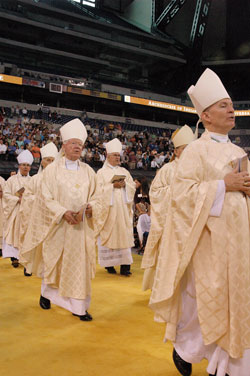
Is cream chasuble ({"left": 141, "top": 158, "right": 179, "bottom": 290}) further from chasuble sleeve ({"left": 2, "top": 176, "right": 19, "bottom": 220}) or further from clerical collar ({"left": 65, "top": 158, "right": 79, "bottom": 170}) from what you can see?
chasuble sleeve ({"left": 2, "top": 176, "right": 19, "bottom": 220})

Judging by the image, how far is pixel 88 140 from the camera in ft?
63.4

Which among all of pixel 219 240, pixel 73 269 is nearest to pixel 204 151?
pixel 219 240

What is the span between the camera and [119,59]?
3123cm

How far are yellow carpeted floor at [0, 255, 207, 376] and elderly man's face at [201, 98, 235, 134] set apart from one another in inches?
71.7

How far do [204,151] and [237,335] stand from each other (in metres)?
1.21

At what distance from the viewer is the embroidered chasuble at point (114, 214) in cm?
698

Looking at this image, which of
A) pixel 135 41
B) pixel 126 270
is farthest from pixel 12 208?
pixel 135 41

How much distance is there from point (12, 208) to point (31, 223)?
3.02 m

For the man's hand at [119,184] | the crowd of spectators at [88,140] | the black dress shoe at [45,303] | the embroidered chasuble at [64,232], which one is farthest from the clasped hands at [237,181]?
the crowd of spectators at [88,140]

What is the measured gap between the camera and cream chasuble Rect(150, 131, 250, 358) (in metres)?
2.56

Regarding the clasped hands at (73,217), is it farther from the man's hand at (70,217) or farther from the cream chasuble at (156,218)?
the cream chasuble at (156,218)

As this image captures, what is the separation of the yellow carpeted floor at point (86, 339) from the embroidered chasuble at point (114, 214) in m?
1.38

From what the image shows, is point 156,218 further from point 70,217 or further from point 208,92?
point 208,92

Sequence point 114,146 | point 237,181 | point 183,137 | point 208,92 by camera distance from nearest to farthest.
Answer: point 237,181, point 208,92, point 183,137, point 114,146
